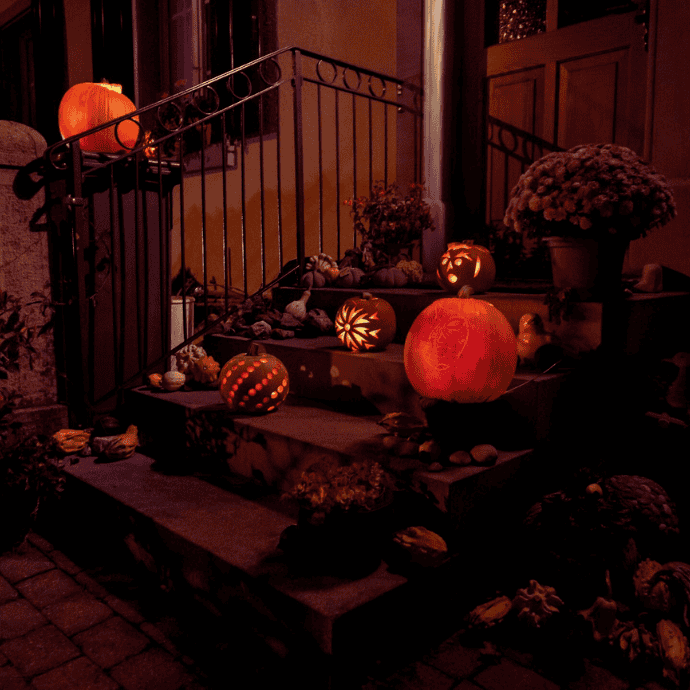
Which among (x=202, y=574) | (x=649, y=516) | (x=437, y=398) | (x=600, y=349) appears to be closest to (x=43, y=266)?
(x=202, y=574)

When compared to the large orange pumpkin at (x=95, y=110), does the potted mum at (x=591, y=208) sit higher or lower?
lower

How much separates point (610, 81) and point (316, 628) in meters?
4.07

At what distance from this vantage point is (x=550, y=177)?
9.15ft

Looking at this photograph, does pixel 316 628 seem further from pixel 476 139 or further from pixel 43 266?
pixel 476 139

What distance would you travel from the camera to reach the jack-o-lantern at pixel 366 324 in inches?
125

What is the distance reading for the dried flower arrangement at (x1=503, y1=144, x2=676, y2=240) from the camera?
104 inches

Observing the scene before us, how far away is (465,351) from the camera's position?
2422 mm

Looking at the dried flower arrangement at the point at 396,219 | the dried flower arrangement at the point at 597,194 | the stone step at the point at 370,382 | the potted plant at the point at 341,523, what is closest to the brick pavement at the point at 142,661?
the potted plant at the point at 341,523

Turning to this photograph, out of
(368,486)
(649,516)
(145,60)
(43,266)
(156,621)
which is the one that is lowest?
(156,621)

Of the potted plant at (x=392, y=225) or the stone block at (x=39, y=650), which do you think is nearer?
the stone block at (x=39, y=650)

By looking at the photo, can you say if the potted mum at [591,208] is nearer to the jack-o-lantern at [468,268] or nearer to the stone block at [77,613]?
the jack-o-lantern at [468,268]

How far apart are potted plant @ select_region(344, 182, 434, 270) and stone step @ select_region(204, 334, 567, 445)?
121 centimetres

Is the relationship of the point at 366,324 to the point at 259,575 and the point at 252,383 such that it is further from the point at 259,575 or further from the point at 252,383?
the point at 259,575

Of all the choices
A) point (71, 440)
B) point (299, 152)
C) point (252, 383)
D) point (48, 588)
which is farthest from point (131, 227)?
point (48, 588)
